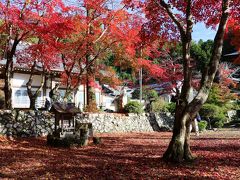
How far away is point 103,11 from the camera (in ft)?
59.7

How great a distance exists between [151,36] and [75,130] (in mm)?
5481

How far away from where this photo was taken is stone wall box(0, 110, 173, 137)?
50.2ft

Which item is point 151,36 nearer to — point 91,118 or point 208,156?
point 208,156

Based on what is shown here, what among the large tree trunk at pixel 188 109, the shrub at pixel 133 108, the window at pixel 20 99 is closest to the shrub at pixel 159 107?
the shrub at pixel 133 108

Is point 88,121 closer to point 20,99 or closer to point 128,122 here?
point 128,122

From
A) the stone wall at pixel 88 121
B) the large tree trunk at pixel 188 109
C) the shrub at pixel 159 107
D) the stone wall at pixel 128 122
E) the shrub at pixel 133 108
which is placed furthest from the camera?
the shrub at pixel 159 107

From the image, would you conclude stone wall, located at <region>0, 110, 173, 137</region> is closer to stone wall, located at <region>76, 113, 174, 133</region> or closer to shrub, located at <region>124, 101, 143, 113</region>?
stone wall, located at <region>76, 113, 174, 133</region>

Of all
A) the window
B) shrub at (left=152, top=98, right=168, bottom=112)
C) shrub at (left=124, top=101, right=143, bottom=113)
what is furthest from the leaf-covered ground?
shrub at (left=152, top=98, right=168, bottom=112)

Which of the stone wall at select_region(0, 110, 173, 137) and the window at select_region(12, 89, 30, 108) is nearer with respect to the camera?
the stone wall at select_region(0, 110, 173, 137)

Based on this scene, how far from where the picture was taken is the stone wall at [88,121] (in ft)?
50.2

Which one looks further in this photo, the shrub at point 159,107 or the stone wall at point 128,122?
the shrub at point 159,107

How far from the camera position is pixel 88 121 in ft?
65.0

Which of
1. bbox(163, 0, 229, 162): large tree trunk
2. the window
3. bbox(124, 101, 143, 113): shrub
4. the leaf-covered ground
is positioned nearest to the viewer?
the leaf-covered ground

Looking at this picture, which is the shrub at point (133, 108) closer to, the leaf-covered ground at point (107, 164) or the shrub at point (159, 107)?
the shrub at point (159, 107)
